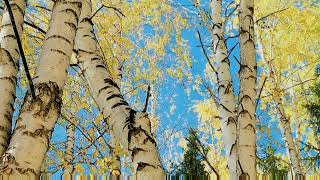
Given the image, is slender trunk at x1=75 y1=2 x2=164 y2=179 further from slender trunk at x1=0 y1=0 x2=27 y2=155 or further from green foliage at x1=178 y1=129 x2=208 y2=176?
Answer: green foliage at x1=178 y1=129 x2=208 y2=176

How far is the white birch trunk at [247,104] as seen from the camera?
303 centimetres

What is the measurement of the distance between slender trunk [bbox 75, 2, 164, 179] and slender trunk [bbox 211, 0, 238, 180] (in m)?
1.42

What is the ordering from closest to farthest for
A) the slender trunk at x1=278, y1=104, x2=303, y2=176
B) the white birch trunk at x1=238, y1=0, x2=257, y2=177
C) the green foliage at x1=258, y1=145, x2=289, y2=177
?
the white birch trunk at x1=238, y1=0, x2=257, y2=177
the slender trunk at x1=278, y1=104, x2=303, y2=176
the green foliage at x1=258, y1=145, x2=289, y2=177

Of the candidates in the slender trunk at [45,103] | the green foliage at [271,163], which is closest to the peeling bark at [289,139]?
the green foliage at [271,163]

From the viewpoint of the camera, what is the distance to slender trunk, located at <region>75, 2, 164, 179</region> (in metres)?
2.22

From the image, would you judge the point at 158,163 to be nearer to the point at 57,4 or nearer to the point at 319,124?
the point at 57,4

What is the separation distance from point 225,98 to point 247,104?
1.34m

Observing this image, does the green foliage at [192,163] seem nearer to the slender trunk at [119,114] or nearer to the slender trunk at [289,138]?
the slender trunk at [289,138]

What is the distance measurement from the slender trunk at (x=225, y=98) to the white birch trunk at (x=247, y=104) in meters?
0.57

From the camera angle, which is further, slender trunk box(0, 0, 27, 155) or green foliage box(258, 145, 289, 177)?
green foliage box(258, 145, 289, 177)

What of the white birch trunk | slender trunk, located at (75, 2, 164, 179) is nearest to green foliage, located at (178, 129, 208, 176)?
the white birch trunk

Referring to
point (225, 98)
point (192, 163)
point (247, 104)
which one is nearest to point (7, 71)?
point (247, 104)

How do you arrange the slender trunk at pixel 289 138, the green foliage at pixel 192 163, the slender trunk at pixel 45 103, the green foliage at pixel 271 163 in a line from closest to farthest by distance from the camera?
the slender trunk at pixel 45 103
the slender trunk at pixel 289 138
the green foliage at pixel 271 163
the green foliage at pixel 192 163

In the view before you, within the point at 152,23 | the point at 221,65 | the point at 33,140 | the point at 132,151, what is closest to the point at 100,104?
the point at 132,151
